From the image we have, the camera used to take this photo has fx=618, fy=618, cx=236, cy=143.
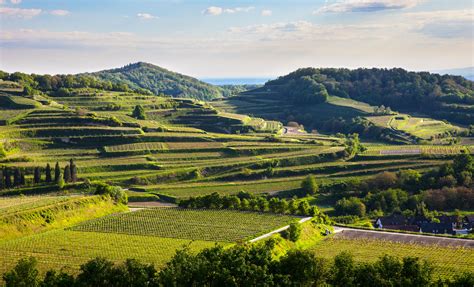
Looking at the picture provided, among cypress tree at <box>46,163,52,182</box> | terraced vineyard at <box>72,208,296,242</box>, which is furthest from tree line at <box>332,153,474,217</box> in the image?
cypress tree at <box>46,163,52,182</box>

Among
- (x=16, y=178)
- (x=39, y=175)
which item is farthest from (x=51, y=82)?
(x=16, y=178)

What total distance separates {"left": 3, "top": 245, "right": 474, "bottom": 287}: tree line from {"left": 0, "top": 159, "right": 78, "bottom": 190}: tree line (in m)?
48.2

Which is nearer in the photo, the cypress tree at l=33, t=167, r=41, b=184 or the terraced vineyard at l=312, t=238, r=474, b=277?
the terraced vineyard at l=312, t=238, r=474, b=277

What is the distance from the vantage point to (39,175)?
93.2 m

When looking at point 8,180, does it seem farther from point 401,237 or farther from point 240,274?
point 240,274

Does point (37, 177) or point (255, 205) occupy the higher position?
point (37, 177)

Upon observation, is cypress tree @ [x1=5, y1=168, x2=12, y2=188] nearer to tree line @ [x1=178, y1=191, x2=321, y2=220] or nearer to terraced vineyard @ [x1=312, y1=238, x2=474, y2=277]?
tree line @ [x1=178, y1=191, x2=321, y2=220]

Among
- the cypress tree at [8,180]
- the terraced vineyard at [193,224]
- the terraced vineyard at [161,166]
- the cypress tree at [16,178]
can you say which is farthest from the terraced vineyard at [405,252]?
the cypress tree at [8,180]

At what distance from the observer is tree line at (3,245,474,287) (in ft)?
144

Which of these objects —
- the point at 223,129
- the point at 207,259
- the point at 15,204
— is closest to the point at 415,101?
the point at 223,129

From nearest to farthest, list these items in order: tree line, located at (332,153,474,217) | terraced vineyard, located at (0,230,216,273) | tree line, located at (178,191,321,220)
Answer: terraced vineyard, located at (0,230,216,273) < tree line, located at (178,191,321,220) < tree line, located at (332,153,474,217)

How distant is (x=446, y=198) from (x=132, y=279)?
57.6 m

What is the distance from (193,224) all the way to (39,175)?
3466 centimetres

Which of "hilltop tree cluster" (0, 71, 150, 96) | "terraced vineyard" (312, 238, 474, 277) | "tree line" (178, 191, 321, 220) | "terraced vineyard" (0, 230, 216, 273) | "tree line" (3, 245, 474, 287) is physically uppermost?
"hilltop tree cluster" (0, 71, 150, 96)
